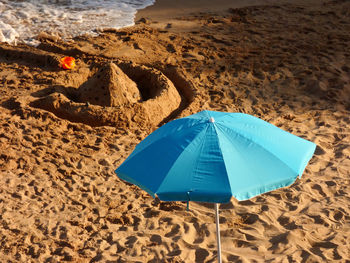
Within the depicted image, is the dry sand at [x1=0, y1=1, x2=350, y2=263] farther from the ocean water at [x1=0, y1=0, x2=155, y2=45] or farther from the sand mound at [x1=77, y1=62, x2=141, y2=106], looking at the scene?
the ocean water at [x1=0, y1=0, x2=155, y2=45]

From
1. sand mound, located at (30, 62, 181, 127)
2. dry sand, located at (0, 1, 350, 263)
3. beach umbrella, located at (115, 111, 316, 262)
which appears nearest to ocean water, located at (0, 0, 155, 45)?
dry sand, located at (0, 1, 350, 263)

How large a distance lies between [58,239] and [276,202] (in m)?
2.58

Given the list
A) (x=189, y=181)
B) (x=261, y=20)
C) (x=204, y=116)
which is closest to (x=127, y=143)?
(x=204, y=116)

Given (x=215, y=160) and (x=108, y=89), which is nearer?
(x=215, y=160)

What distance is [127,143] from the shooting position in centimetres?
684

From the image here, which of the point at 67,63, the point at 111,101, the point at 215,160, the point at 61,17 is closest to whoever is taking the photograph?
the point at 215,160

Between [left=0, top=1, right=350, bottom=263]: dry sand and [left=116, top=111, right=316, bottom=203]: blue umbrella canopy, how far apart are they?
5.07 feet

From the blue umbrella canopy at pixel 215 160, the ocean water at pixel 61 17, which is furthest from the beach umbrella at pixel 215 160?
the ocean water at pixel 61 17

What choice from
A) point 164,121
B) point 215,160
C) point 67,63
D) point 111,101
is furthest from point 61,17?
point 215,160

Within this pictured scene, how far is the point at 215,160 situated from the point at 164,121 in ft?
13.4

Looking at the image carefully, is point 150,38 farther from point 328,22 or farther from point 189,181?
point 189,181

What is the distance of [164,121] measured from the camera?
752cm

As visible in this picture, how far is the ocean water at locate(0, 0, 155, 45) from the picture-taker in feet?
34.6

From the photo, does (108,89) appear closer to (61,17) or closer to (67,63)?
(67,63)
